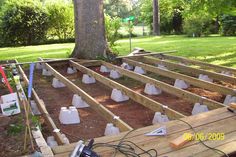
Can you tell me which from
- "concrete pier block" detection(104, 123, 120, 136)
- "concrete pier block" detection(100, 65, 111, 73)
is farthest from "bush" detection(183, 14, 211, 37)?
"concrete pier block" detection(104, 123, 120, 136)

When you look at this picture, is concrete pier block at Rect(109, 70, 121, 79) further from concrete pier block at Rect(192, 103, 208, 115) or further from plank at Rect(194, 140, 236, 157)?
plank at Rect(194, 140, 236, 157)

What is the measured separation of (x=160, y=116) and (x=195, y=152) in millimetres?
1315

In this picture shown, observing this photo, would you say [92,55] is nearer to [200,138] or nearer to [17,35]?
[200,138]

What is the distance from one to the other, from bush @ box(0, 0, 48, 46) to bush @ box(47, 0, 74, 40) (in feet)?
1.67

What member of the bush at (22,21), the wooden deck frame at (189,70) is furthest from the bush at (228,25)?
the wooden deck frame at (189,70)

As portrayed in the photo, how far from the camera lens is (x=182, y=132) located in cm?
332

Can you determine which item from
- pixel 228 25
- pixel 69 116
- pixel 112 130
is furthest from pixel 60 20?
pixel 112 130

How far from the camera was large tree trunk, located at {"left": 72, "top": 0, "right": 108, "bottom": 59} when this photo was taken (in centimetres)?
838

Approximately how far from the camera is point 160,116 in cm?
420

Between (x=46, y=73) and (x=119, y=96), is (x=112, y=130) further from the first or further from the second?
(x=46, y=73)

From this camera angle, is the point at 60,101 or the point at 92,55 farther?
the point at 92,55

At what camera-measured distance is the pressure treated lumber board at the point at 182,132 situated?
9.66ft

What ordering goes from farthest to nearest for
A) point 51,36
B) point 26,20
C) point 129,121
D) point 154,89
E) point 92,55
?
1. point 51,36
2. point 26,20
3. point 92,55
4. point 154,89
5. point 129,121

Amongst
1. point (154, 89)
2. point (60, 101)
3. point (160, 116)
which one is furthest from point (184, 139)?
point (60, 101)
